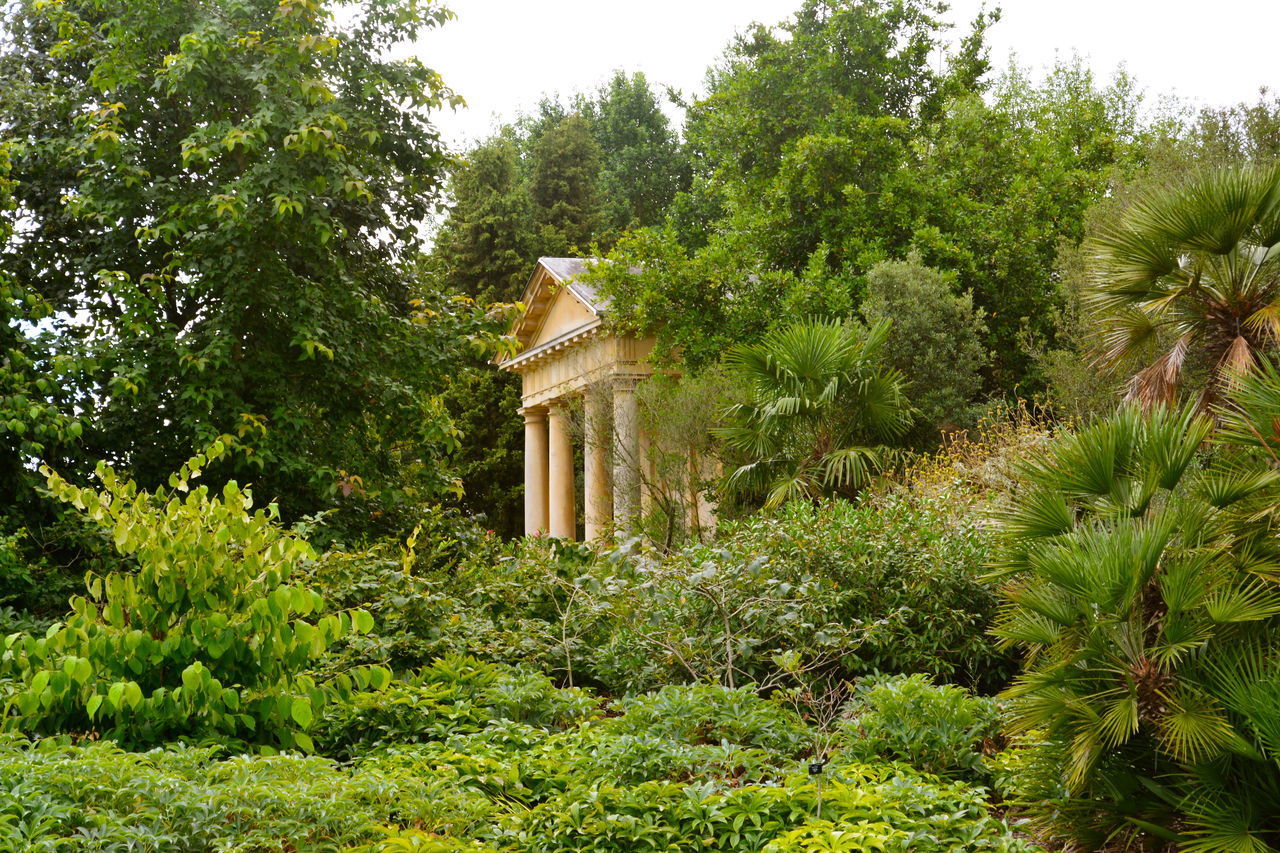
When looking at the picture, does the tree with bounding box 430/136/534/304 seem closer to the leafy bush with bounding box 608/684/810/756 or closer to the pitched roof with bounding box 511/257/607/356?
the pitched roof with bounding box 511/257/607/356

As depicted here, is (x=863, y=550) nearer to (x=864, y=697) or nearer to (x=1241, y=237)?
(x=864, y=697)

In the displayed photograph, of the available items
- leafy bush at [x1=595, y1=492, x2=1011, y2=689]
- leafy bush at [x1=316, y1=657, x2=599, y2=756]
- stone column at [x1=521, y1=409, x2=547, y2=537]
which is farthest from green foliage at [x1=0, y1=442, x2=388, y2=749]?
stone column at [x1=521, y1=409, x2=547, y2=537]

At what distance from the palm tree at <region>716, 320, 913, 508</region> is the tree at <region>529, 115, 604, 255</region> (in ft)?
64.2

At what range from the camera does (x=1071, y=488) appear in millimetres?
5309

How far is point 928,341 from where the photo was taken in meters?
18.8

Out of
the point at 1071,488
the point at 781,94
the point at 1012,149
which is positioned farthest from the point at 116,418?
the point at 1012,149

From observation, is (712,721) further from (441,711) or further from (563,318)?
(563,318)

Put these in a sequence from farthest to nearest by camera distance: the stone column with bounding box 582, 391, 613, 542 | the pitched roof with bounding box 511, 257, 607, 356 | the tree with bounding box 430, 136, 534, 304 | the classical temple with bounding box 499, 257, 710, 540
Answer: the tree with bounding box 430, 136, 534, 304 < the pitched roof with bounding box 511, 257, 607, 356 < the stone column with bounding box 582, 391, 613, 542 < the classical temple with bounding box 499, 257, 710, 540

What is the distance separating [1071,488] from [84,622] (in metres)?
4.97

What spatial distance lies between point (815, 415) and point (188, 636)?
33.1ft

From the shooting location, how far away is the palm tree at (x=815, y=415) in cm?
1408

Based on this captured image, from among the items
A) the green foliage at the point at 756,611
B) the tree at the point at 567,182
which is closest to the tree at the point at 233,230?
the green foliage at the point at 756,611

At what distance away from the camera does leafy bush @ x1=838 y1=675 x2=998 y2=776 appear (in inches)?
224

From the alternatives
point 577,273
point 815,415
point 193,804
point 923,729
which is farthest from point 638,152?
point 193,804
